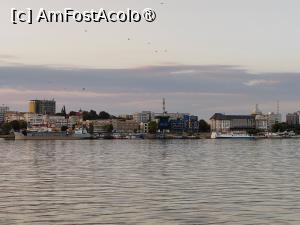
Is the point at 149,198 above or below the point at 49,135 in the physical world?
below

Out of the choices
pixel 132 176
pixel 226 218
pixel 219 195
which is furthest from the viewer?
pixel 132 176

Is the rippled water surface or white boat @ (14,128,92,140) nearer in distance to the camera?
the rippled water surface

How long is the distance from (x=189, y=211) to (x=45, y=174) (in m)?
14.5

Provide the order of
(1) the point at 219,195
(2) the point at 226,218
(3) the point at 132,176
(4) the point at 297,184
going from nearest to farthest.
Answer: (2) the point at 226,218 < (1) the point at 219,195 < (4) the point at 297,184 < (3) the point at 132,176

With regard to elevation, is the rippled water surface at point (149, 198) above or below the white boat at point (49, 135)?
below

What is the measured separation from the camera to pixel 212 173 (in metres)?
31.6

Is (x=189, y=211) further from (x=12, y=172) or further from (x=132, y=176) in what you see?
(x=12, y=172)

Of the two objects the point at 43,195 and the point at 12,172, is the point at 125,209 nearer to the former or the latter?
the point at 43,195

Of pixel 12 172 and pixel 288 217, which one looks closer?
pixel 288 217

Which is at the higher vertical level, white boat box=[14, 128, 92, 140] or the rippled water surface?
white boat box=[14, 128, 92, 140]

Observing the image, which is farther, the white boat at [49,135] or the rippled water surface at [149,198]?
the white boat at [49,135]

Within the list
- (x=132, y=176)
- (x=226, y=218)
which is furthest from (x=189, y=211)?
(x=132, y=176)

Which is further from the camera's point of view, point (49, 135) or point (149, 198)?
point (49, 135)

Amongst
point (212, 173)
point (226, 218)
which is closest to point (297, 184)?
point (212, 173)
